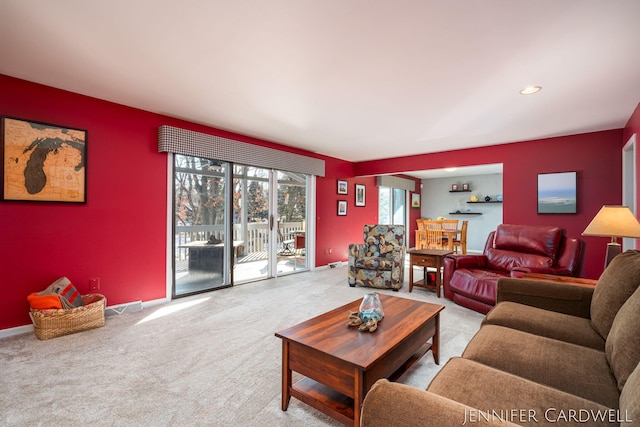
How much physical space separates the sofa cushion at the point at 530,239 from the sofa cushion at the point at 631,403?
10.0 ft

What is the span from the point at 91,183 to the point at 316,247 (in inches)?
143

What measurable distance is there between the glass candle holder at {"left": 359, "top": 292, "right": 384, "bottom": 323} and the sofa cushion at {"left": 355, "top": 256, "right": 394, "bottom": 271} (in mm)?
2450

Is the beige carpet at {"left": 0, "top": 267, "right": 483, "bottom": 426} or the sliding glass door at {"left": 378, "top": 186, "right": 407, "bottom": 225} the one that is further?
the sliding glass door at {"left": 378, "top": 186, "right": 407, "bottom": 225}

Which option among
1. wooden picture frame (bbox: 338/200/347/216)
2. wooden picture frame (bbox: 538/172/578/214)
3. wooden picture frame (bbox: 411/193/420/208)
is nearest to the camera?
wooden picture frame (bbox: 538/172/578/214)

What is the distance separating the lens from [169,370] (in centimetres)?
206

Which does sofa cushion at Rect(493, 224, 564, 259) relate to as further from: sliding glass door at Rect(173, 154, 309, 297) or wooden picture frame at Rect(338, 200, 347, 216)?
sliding glass door at Rect(173, 154, 309, 297)

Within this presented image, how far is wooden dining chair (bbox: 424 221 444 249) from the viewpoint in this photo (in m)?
6.48

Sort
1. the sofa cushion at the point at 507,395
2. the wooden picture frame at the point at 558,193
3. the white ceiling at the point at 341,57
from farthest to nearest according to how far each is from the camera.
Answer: the wooden picture frame at the point at 558,193 < the white ceiling at the point at 341,57 < the sofa cushion at the point at 507,395

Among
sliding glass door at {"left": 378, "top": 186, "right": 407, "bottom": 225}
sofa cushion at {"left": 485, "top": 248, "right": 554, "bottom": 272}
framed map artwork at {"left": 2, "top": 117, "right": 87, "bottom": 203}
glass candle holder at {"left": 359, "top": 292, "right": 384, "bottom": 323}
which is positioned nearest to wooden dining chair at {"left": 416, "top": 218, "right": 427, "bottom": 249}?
sliding glass door at {"left": 378, "top": 186, "right": 407, "bottom": 225}

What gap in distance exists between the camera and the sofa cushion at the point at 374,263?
4297 mm

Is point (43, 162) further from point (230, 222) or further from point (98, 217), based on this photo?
point (230, 222)

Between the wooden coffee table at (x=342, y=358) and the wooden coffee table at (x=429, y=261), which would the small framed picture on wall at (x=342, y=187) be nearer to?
the wooden coffee table at (x=429, y=261)

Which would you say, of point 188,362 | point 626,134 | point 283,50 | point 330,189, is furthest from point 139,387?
point 626,134

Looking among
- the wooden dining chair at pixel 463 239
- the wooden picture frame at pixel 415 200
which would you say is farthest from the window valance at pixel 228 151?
the wooden picture frame at pixel 415 200
